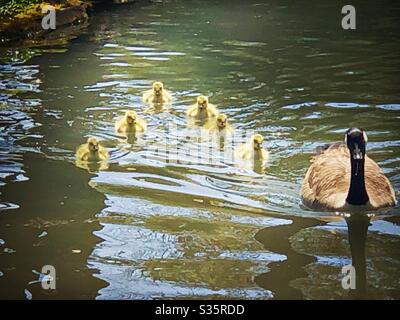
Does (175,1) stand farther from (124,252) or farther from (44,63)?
(124,252)

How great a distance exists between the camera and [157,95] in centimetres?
1262

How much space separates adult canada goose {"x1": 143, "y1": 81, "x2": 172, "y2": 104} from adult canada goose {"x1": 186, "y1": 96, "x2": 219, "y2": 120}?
0.86m

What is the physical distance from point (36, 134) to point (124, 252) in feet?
14.7

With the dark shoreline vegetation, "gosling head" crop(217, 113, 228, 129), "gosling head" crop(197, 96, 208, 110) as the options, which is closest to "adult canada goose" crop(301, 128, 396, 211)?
"gosling head" crop(217, 113, 228, 129)

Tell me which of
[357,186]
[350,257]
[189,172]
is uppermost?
[357,186]

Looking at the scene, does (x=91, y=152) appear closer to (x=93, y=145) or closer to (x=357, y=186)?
(x=93, y=145)

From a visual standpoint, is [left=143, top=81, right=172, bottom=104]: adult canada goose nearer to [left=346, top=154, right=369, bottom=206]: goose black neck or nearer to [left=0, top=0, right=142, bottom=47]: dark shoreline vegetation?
[left=346, top=154, right=369, bottom=206]: goose black neck

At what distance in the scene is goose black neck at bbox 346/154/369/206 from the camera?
7.90m

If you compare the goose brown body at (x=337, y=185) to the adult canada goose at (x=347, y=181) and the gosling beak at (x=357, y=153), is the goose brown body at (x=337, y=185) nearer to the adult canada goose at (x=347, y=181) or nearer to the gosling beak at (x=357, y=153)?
the adult canada goose at (x=347, y=181)

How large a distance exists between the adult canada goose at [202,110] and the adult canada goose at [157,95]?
0.86 metres

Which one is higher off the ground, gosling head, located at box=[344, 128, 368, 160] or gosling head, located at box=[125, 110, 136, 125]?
gosling head, located at box=[344, 128, 368, 160]

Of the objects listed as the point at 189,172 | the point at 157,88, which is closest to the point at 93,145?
the point at 189,172

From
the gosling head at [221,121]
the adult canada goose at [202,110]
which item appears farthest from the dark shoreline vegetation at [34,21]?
the gosling head at [221,121]

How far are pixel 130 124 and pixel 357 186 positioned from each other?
4.15 meters
